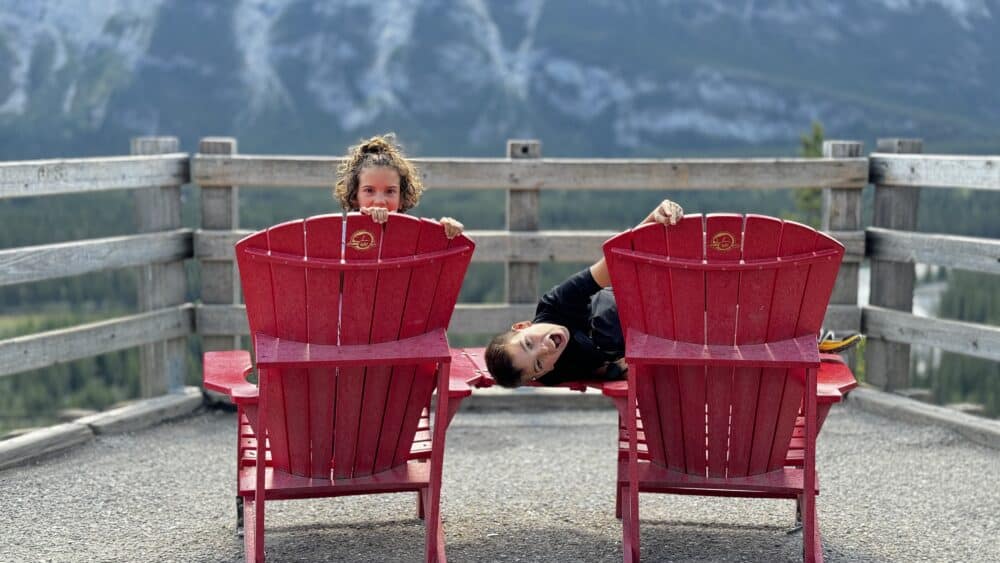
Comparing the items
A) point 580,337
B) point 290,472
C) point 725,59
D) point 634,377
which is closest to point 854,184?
point 580,337

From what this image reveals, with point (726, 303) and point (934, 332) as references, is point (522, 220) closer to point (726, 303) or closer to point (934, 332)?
point (934, 332)

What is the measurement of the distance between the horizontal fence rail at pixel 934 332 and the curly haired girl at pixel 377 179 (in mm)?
3095

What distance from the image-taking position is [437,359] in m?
3.64

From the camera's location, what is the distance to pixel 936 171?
20.7 ft

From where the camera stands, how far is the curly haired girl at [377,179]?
4.54m

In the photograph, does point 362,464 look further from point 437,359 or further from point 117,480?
point 117,480

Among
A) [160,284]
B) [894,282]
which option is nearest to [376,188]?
[160,284]

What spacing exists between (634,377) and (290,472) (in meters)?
1.18

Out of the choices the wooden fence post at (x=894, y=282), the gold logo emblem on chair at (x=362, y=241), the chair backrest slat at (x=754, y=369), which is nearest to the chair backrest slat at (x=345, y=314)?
the gold logo emblem on chair at (x=362, y=241)

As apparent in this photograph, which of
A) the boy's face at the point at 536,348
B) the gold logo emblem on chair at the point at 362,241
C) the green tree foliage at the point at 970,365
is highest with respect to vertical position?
the gold logo emblem on chair at the point at 362,241

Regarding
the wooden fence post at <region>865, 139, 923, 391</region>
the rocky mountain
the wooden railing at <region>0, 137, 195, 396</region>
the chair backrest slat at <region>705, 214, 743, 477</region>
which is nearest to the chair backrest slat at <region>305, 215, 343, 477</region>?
the chair backrest slat at <region>705, 214, 743, 477</region>

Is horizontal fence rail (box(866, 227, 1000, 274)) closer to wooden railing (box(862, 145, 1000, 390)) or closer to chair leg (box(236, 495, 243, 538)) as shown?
wooden railing (box(862, 145, 1000, 390))

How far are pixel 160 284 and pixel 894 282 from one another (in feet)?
13.4

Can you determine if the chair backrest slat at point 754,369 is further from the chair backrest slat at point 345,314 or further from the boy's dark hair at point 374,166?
the boy's dark hair at point 374,166
